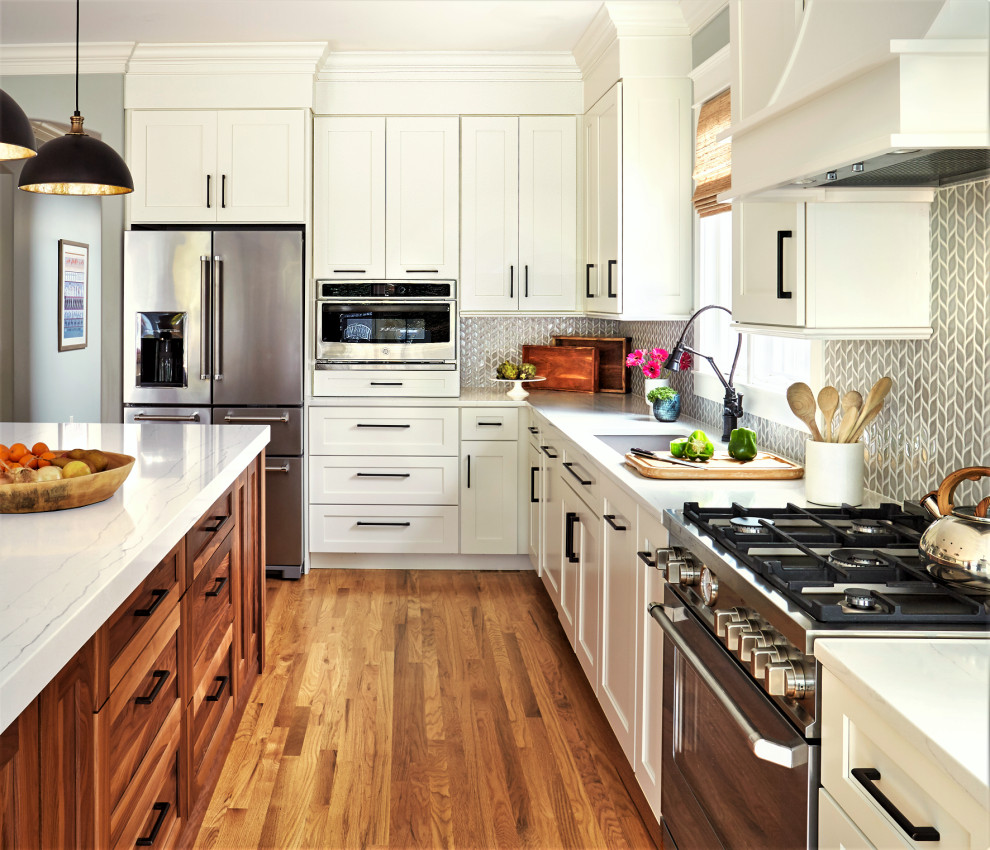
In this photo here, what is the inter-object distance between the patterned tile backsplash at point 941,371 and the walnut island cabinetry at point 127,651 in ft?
5.60

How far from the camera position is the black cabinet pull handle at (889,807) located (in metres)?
1.03

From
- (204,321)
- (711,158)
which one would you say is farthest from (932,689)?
(204,321)

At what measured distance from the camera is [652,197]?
4.11 m

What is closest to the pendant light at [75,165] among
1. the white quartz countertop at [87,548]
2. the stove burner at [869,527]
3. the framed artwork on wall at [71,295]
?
the white quartz countertop at [87,548]

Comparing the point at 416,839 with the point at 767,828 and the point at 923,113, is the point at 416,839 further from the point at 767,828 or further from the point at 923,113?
the point at 923,113

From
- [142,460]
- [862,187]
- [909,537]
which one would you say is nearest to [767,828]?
[909,537]

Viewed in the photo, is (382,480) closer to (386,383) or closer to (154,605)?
(386,383)

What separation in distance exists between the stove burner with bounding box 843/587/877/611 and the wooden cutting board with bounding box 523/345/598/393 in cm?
373

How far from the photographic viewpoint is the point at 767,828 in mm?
1496

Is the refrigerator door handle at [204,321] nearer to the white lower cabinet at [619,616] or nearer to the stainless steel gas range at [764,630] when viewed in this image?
the white lower cabinet at [619,616]

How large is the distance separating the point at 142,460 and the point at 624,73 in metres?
2.71

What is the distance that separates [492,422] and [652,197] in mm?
1428

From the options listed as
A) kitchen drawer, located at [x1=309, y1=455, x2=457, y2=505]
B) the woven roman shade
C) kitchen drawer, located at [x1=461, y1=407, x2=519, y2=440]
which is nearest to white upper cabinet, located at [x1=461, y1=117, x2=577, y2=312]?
kitchen drawer, located at [x1=461, y1=407, x2=519, y2=440]

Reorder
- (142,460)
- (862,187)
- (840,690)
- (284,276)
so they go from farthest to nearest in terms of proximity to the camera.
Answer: (284,276) < (142,460) < (862,187) < (840,690)
